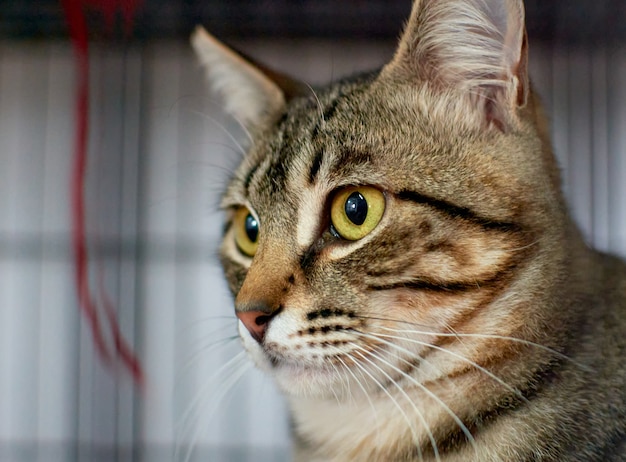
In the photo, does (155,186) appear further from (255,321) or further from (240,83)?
(255,321)

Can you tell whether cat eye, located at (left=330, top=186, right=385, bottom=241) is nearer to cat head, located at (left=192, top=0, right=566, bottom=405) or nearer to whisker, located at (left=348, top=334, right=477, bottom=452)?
cat head, located at (left=192, top=0, right=566, bottom=405)

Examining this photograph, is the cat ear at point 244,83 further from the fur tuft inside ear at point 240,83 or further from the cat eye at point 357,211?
the cat eye at point 357,211

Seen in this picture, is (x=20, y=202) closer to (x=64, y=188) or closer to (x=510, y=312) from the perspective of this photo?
(x=64, y=188)

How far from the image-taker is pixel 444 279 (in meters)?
0.65

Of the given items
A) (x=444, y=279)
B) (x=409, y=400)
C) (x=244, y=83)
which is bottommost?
(x=409, y=400)

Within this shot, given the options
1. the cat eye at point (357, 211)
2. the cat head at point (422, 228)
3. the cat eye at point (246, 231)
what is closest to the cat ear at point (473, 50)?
the cat head at point (422, 228)

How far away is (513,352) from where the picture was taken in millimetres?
671

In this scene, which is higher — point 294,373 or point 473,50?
point 473,50

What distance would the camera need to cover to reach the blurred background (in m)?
1.15

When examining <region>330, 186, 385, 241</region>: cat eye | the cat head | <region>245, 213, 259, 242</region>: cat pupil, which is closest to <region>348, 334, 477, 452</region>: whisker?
the cat head

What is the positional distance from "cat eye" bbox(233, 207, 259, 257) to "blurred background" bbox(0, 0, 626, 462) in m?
0.13

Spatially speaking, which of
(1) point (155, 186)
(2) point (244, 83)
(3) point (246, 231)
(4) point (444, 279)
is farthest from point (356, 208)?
(1) point (155, 186)

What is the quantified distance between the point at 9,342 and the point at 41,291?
20 centimetres

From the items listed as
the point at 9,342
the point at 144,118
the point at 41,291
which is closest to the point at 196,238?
the point at 144,118
